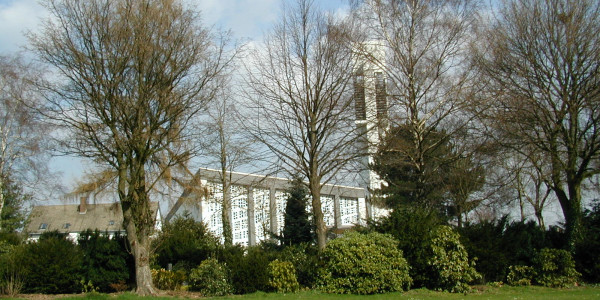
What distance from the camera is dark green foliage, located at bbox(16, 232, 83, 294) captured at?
1448 centimetres

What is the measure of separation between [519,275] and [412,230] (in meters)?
3.84

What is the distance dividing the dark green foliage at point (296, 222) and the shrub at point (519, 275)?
12.9 m

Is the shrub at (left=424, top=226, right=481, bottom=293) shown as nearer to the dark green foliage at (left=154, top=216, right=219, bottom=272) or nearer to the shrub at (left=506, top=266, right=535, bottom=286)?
the shrub at (left=506, top=266, right=535, bottom=286)

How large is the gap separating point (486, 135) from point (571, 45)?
367 centimetres

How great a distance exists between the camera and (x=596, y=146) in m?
16.8

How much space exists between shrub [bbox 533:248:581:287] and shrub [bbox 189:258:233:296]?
9406mm

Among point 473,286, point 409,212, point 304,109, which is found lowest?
point 473,286

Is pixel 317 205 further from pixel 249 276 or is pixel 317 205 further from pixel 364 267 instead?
pixel 249 276

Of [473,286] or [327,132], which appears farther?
[327,132]

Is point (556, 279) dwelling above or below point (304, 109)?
below

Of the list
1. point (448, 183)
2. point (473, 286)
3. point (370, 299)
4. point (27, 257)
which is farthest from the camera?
point (448, 183)

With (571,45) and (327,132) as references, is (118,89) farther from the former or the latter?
(571,45)

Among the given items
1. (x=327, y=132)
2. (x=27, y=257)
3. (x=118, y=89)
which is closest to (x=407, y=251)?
(x=327, y=132)

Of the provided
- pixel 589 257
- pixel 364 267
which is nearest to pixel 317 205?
pixel 364 267
